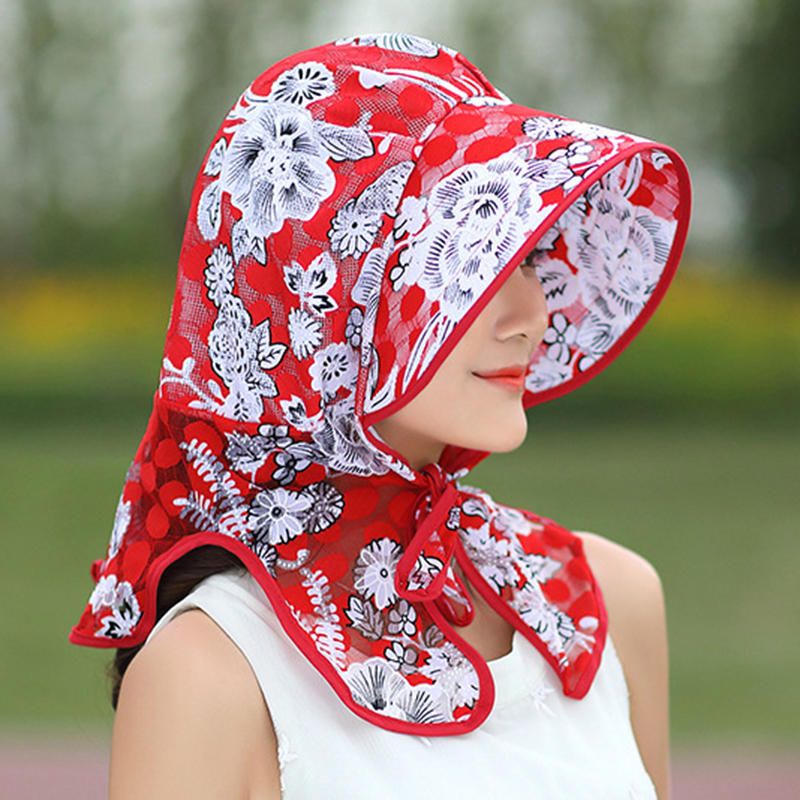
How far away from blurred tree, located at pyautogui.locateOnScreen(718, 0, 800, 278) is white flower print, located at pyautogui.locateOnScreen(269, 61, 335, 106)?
11600 millimetres

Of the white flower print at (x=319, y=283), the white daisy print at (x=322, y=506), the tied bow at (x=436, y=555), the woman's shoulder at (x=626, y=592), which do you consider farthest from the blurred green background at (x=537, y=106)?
the white flower print at (x=319, y=283)

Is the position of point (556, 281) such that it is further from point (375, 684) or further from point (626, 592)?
point (375, 684)

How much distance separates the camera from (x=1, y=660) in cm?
641

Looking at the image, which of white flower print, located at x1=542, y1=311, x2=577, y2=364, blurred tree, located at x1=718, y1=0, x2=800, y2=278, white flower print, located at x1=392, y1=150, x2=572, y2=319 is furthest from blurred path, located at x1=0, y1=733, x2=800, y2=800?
blurred tree, located at x1=718, y1=0, x2=800, y2=278

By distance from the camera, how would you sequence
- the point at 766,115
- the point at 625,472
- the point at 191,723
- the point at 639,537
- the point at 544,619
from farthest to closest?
the point at 766,115
the point at 625,472
the point at 639,537
the point at 544,619
the point at 191,723

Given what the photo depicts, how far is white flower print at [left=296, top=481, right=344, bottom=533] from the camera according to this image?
57.0 inches

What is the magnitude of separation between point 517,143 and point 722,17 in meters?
12.2

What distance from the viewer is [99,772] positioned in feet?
15.4

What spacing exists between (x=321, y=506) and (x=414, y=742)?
25cm

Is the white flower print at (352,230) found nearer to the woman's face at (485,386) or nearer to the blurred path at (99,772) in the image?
the woman's face at (485,386)

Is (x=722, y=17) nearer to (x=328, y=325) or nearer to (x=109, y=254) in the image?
(x=109, y=254)

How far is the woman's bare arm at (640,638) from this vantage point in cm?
172

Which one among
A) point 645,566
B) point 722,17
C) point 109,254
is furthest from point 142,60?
point 645,566

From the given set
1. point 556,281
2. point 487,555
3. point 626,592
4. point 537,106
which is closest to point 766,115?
point 537,106
